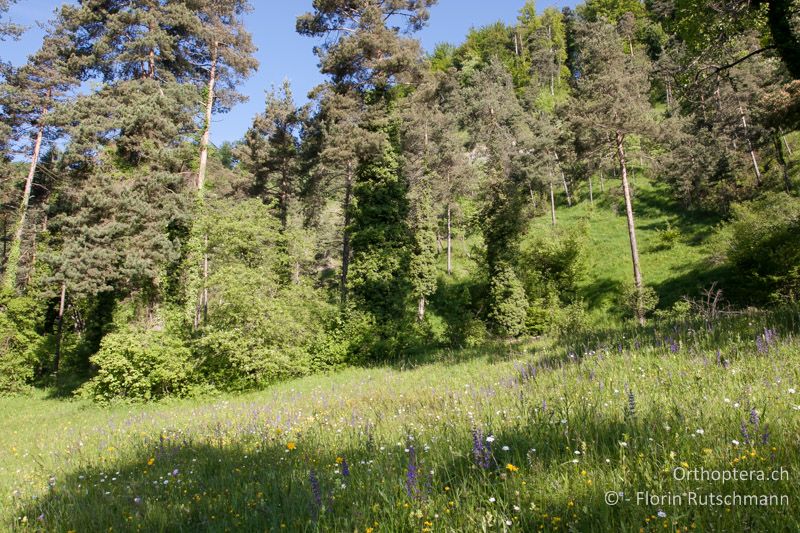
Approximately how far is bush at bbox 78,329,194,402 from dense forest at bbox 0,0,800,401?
0.08 meters

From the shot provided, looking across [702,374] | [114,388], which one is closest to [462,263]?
[114,388]

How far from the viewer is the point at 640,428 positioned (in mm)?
2986

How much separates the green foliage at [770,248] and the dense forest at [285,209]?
90 mm

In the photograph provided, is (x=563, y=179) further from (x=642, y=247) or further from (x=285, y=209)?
(x=285, y=209)

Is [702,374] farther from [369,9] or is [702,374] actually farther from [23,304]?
[23,304]

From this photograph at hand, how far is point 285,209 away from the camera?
1396 inches

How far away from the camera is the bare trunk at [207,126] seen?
86.5 ft

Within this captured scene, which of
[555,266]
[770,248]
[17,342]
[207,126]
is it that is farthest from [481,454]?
[17,342]

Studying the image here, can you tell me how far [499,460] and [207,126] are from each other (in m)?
29.9

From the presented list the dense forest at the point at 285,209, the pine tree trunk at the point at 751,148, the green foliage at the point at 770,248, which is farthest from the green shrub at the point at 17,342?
the pine tree trunk at the point at 751,148

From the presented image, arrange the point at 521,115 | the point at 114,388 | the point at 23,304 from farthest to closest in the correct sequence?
the point at 521,115, the point at 23,304, the point at 114,388

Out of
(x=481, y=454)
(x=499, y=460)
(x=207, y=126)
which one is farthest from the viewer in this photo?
(x=207, y=126)

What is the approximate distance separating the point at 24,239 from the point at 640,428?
160 ft

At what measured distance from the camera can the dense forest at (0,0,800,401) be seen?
56.4 feet
